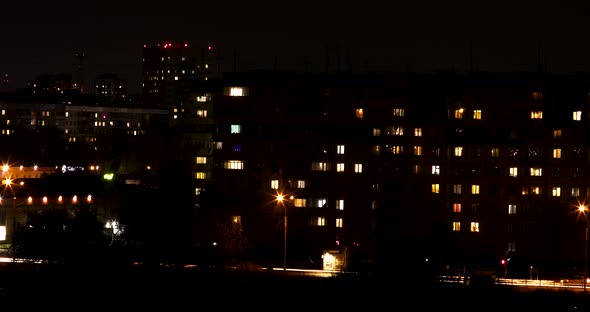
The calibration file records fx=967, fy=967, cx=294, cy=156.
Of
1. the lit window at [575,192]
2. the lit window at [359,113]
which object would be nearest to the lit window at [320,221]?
the lit window at [359,113]

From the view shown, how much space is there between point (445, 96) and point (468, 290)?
39.5ft

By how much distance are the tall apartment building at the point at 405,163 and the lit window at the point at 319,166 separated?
0.04m

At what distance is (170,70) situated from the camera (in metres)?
85.1

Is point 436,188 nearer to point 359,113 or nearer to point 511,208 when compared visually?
point 511,208

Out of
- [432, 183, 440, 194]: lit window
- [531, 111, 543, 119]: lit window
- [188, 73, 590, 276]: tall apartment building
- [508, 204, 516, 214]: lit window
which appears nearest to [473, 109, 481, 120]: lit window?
[188, 73, 590, 276]: tall apartment building

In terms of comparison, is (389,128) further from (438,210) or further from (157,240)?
(157,240)

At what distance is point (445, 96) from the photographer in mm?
28516

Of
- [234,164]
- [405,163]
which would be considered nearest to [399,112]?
[405,163]

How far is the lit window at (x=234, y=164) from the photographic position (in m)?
29.0

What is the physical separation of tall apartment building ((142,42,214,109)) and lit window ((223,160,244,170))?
4292 centimetres

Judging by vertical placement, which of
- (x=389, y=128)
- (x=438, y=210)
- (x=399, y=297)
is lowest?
(x=399, y=297)

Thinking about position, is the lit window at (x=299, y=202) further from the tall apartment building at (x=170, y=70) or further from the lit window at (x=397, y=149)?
the tall apartment building at (x=170, y=70)

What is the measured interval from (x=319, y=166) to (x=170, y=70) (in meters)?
58.3

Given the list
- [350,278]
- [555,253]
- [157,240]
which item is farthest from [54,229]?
[555,253]
